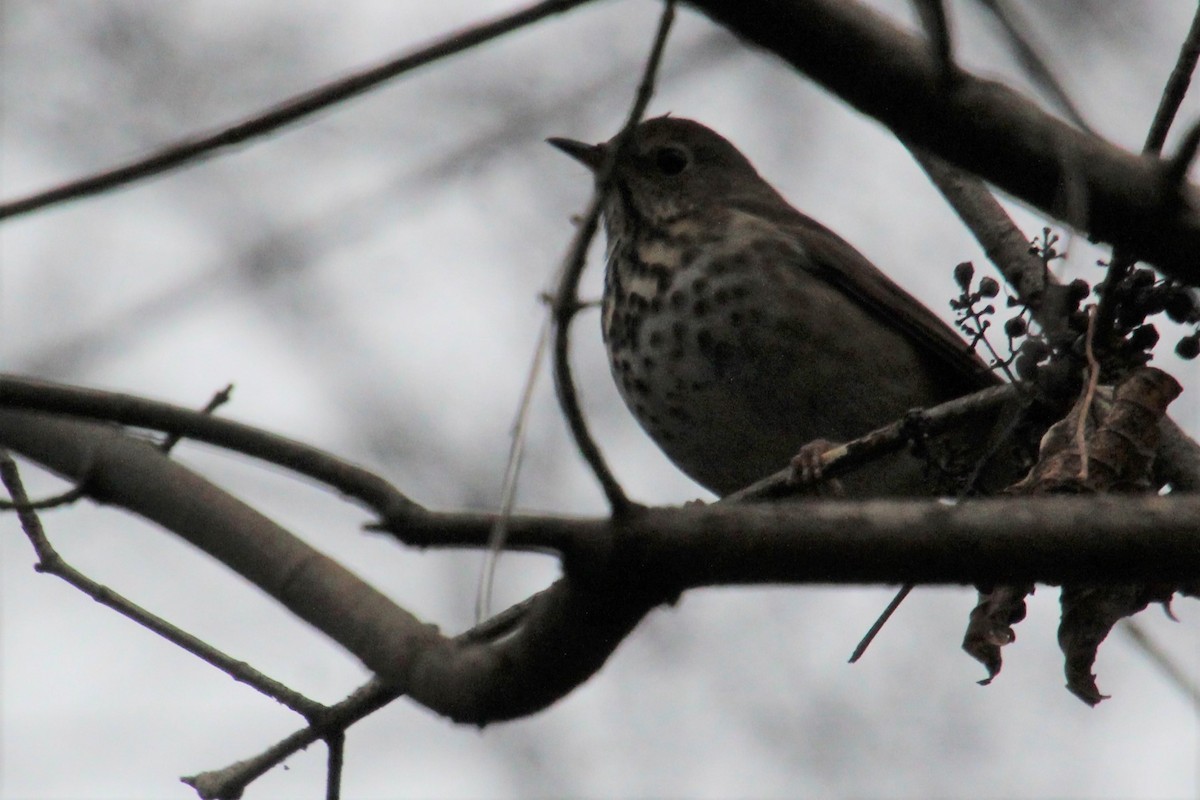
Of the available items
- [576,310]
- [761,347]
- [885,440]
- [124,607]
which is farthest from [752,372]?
[576,310]

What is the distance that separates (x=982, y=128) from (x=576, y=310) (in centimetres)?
80

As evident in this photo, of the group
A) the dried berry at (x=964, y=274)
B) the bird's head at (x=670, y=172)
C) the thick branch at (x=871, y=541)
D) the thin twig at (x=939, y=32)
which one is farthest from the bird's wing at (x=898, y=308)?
the thick branch at (x=871, y=541)

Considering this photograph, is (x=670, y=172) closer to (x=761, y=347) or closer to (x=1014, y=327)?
(x=761, y=347)

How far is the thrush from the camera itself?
16.3 feet

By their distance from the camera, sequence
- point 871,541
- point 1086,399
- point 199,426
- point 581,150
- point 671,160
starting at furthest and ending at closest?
point 671,160, point 581,150, point 1086,399, point 199,426, point 871,541

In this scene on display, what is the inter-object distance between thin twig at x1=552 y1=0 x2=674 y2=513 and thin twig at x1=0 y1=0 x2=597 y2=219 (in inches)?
4.9

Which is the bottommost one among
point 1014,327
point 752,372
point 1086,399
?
point 1086,399

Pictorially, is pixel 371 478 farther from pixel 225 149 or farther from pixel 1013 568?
pixel 1013 568

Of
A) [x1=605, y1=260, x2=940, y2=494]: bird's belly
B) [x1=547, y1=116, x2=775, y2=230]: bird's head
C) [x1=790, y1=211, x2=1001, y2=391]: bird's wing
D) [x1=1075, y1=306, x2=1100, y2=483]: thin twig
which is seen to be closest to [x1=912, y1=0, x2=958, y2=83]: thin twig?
[x1=1075, y1=306, x2=1100, y2=483]: thin twig

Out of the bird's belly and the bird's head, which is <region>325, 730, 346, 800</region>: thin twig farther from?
the bird's head

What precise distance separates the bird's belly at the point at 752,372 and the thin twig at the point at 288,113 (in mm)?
3066

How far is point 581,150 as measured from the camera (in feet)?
19.6

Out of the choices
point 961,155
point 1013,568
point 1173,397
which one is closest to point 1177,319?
point 1173,397

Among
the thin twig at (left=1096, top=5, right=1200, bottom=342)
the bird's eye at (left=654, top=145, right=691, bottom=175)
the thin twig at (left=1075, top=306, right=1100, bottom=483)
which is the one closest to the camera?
the thin twig at (left=1096, top=5, right=1200, bottom=342)
